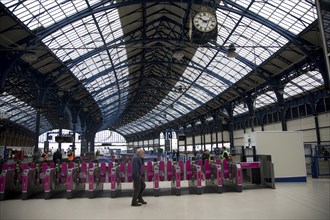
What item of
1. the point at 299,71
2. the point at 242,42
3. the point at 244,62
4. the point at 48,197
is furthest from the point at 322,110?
the point at 48,197

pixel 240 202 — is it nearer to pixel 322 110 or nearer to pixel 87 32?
pixel 87 32

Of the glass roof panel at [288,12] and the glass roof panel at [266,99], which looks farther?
the glass roof panel at [266,99]

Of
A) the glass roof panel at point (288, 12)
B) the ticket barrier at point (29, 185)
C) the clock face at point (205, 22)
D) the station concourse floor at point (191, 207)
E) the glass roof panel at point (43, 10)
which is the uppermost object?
the glass roof panel at point (288, 12)

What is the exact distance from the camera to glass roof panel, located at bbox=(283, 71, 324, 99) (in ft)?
89.1

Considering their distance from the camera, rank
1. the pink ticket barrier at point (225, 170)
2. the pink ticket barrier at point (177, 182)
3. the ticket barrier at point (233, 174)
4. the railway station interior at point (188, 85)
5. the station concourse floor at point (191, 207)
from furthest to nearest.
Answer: the pink ticket barrier at point (225, 170)
the ticket barrier at point (233, 174)
the pink ticket barrier at point (177, 182)
the railway station interior at point (188, 85)
the station concourse floor at point (191, 207)

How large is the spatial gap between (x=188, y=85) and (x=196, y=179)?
2945 cm

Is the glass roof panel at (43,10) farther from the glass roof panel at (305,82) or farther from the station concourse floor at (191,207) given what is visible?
the glass roof panel at (305,82)

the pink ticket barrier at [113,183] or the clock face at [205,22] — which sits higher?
the clock face at [205,22]

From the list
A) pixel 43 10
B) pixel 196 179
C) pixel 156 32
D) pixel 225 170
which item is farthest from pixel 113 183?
pixel 156 32

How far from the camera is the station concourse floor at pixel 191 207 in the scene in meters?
7.62

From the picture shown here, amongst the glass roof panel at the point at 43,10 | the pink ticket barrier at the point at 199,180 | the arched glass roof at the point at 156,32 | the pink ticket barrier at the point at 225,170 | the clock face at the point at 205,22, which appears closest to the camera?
the pink ticket barrier at the point at 199,180

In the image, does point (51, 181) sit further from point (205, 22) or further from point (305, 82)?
point (305, 82)

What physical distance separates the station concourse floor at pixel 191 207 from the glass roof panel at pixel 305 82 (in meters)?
19.2

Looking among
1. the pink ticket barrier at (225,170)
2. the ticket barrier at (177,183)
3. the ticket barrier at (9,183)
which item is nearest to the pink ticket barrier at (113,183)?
the ticket barrier at (177,183)
